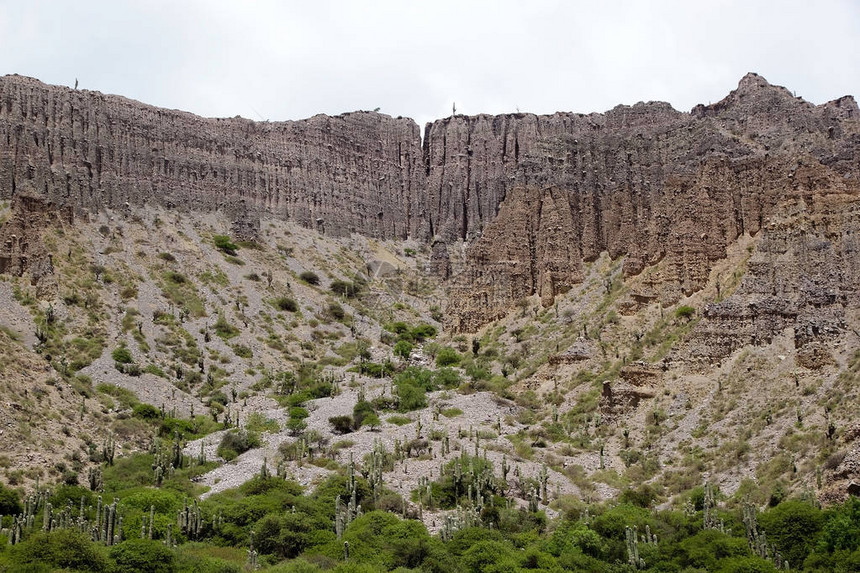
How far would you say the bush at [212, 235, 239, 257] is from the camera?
101562 millimetres

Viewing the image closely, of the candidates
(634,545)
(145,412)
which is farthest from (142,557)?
(145,412)

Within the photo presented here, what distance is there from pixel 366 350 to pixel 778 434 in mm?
42601

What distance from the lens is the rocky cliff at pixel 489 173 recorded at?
237 feet

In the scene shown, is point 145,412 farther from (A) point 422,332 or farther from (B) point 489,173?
(B) point 489,173

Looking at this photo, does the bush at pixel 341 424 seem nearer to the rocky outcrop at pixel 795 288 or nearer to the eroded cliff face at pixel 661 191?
the rocky outcrop at pixel 795 288

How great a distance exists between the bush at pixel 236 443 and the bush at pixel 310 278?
39.3m

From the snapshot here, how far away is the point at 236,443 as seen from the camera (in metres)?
63.5

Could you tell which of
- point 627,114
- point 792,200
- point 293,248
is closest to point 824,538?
point 792,200

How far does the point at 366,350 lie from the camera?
3499 inches

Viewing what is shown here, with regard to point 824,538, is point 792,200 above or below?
above

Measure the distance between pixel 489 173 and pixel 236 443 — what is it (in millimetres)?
66120

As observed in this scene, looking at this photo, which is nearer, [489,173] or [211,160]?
[211,160]

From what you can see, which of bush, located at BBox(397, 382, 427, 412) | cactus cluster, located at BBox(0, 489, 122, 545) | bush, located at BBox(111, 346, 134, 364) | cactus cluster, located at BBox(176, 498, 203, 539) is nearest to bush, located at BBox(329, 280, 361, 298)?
bush, located at BBox(111, 346, 134, 364)

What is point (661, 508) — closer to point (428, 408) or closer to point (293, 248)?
point (428, 408)
